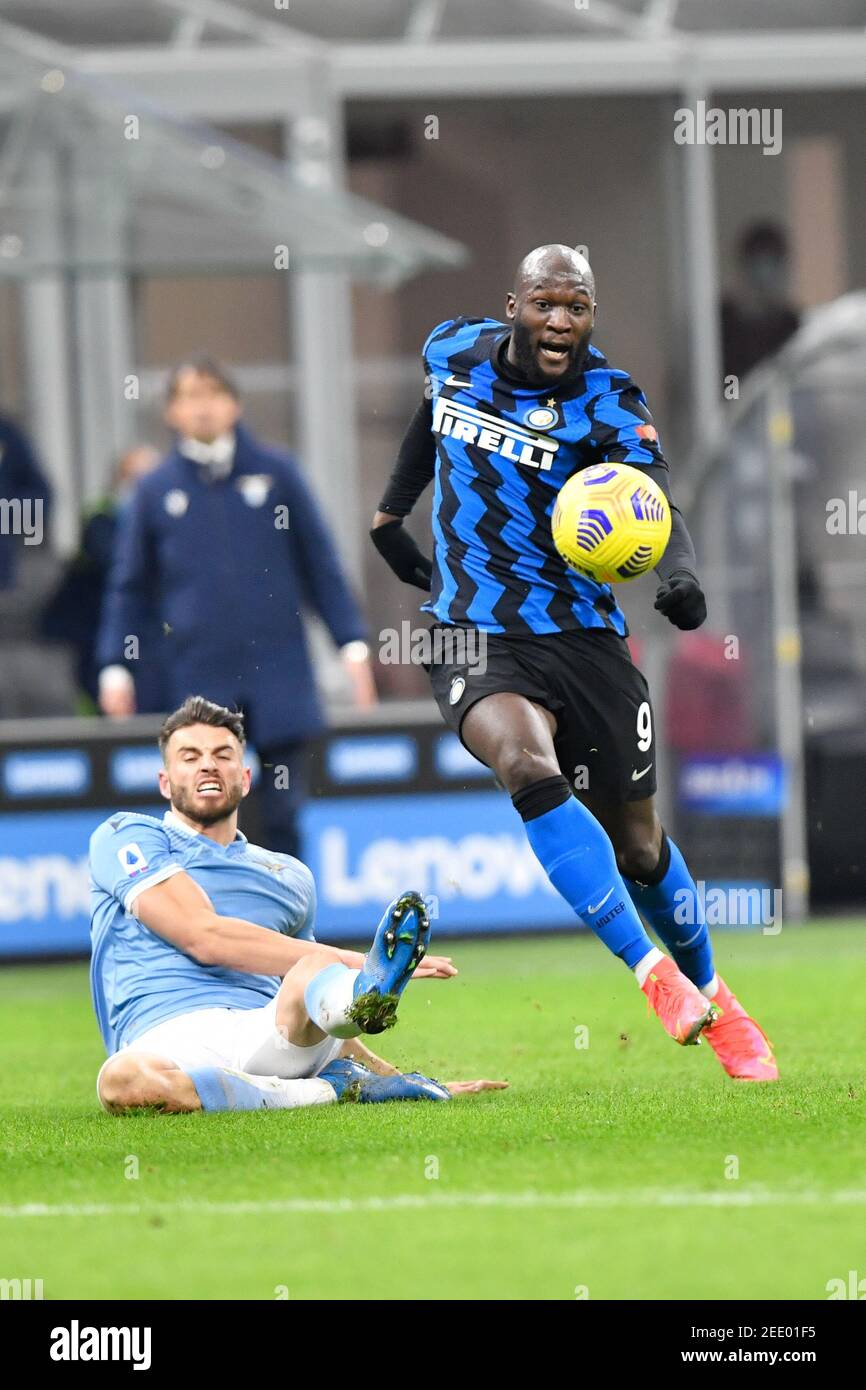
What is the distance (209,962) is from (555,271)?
6.82ft

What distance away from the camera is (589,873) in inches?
263

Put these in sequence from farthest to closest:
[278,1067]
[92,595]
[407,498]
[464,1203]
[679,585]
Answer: [92,595] → [407,498] → [278,1067] → [679,585] → [464,1203]

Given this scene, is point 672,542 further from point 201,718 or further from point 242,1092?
point 242,1092

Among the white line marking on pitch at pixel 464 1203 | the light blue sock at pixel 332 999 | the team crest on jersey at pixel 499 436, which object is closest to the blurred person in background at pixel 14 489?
the team crest on jersey at pixel 499 436

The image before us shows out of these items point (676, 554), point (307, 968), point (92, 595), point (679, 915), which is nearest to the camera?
point (307, 968)

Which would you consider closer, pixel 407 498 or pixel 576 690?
pixel 576 690

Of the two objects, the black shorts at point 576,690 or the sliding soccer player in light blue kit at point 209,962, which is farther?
the black shorts at point 576,690

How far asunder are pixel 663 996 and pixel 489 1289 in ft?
7.27

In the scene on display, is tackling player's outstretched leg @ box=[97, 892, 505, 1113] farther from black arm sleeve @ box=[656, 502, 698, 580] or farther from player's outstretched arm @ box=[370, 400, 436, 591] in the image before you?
player's outstretched arm @ box=[370, 400, 436, 591]

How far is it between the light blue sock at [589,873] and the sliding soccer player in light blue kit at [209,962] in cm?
43

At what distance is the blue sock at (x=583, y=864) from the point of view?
6.69 meters

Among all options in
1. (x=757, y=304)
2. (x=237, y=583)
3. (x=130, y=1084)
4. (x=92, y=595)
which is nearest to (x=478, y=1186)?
(x=130, y=1084)

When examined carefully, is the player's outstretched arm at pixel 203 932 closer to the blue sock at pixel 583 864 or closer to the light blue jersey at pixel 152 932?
the light blue jersey at pixel 152 932

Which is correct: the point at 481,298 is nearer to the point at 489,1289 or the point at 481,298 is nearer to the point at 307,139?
the point at 307,139
